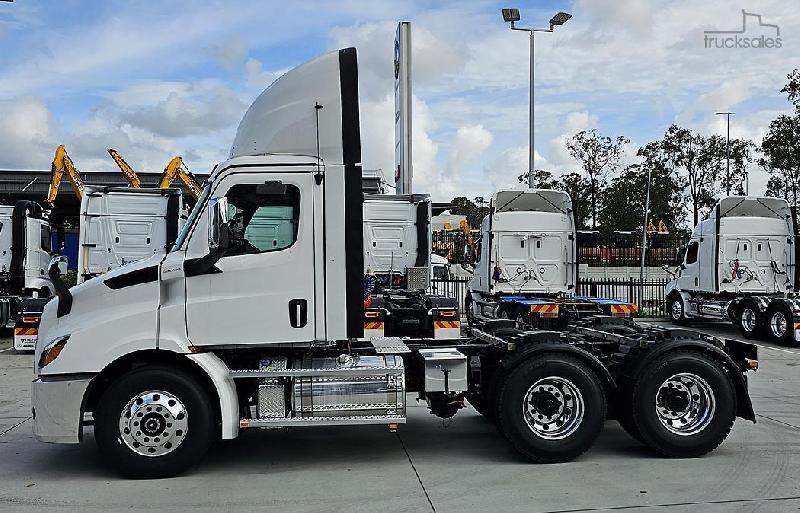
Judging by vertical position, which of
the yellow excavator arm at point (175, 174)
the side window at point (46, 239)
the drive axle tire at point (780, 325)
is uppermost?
the yellow excavator arm at point (175, 174)

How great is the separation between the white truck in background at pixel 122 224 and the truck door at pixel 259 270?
430 inches

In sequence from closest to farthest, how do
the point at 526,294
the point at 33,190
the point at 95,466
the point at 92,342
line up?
the point at 92,342, the point at 95,466, the point at 526,294, the point at 33,190

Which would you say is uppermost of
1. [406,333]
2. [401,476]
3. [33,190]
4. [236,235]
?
[33,190]

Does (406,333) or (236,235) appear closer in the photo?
(236,235)

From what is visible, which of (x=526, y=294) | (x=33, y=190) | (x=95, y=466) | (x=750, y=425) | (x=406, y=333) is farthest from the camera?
(x=33, y=190)

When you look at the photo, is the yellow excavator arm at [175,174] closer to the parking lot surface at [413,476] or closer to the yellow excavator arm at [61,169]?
the yellow excavator arm at [61,169]

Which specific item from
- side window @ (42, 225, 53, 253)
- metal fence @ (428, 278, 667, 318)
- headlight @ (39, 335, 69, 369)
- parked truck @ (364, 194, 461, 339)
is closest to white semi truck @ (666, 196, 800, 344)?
metal fence @ (428, 278, 667, 318)

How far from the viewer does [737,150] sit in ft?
148

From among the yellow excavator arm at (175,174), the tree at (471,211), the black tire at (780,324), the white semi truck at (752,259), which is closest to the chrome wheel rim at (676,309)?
the white semi truck at (752,259)

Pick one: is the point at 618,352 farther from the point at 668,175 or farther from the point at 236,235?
the point at 668,175

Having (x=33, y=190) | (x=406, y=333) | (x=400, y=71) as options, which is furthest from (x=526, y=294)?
(x=33, y=190)

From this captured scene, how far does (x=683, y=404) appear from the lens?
26.0 feet

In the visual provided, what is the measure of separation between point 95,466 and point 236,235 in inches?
102

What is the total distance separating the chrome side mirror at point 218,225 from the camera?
6.87m
